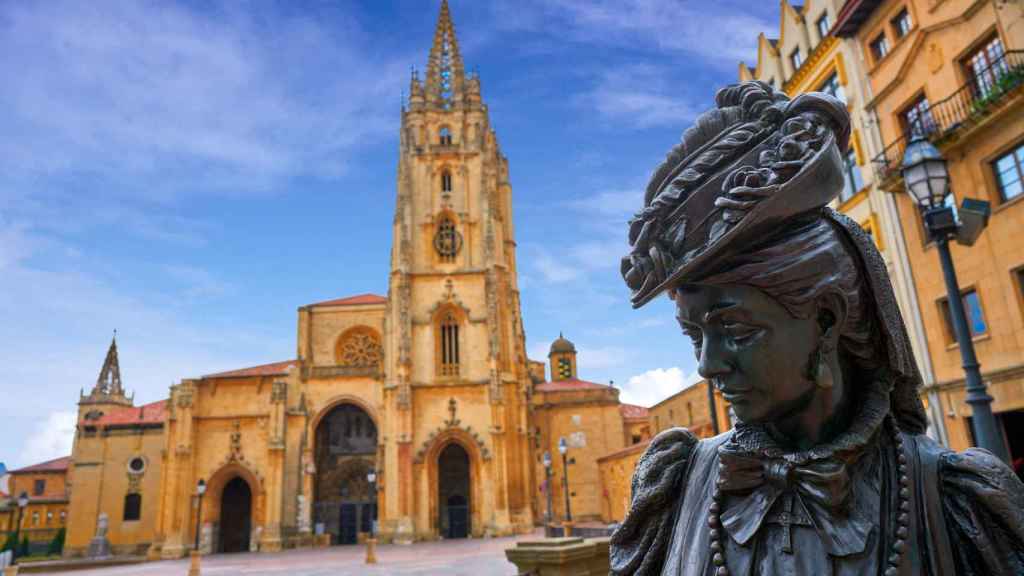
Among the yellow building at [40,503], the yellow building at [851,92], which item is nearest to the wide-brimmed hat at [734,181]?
the yellow building at [851,92]

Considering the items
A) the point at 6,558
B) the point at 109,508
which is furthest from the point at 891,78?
the point at 109,508

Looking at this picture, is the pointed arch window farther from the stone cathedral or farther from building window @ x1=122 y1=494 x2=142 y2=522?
building window @ x1=122 y1=494 x2=142 y2=522

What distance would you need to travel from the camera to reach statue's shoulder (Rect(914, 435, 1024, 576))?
104 cm

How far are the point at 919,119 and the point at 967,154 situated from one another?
1.24m

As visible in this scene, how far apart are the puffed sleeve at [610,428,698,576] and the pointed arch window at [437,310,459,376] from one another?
34913mm

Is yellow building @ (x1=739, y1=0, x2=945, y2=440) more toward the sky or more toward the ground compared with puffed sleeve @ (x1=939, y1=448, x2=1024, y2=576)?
more toward the sky

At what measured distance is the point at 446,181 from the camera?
131 feet

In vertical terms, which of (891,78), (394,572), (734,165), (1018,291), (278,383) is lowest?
(394,572)

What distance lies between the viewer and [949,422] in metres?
13.8

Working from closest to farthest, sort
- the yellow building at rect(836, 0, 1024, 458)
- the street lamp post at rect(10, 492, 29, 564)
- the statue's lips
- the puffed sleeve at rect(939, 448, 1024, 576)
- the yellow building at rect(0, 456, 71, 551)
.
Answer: the puffed sleeve at rect(939, 448, 1024, 576), the statue's lips, the yellow building at rect(836, 0, 1024, 458), the street lamp post at rect(10, 492, 29, 564), the yellow building at rect(0, 456, 71, 551)

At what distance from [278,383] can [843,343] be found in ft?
122

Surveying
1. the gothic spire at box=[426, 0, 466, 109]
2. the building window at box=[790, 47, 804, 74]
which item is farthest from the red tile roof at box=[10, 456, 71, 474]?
the building window at box=[790, 47, 804, 74]

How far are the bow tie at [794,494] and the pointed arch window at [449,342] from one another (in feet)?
115

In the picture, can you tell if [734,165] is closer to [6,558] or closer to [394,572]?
[394,572]
